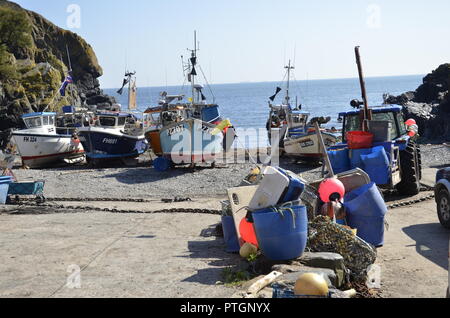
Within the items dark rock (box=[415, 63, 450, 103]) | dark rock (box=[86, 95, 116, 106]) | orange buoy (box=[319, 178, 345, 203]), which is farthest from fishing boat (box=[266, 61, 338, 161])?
dark rock (box=[86, 95, 116, 106])

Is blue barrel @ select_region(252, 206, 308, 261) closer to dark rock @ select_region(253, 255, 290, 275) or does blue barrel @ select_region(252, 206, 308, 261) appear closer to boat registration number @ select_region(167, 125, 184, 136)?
dark rock @ select_region(253, 255, 290, 275)

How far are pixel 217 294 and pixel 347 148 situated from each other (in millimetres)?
6781

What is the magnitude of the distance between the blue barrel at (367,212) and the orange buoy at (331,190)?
0.16 meters

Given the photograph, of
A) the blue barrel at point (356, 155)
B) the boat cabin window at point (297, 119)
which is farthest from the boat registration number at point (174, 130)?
the blue barrel at point (356, 155)

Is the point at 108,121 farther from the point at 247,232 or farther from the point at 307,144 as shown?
the point at 247,232

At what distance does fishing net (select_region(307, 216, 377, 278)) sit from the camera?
6570mm

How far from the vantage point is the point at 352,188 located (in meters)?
8.55

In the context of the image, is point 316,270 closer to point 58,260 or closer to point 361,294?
point 361,294

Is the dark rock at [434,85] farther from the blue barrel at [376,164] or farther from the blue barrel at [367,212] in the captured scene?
the blue barrel at [367,212]

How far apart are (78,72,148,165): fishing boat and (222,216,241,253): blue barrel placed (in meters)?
14.6

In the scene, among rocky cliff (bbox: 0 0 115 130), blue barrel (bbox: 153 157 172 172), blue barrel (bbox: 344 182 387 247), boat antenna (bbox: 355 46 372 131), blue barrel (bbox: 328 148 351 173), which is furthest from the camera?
rocky cliff (bbox: 0 0 115 130)

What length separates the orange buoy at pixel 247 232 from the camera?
759 cm

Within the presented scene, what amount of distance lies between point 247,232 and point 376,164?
4.64 meters
